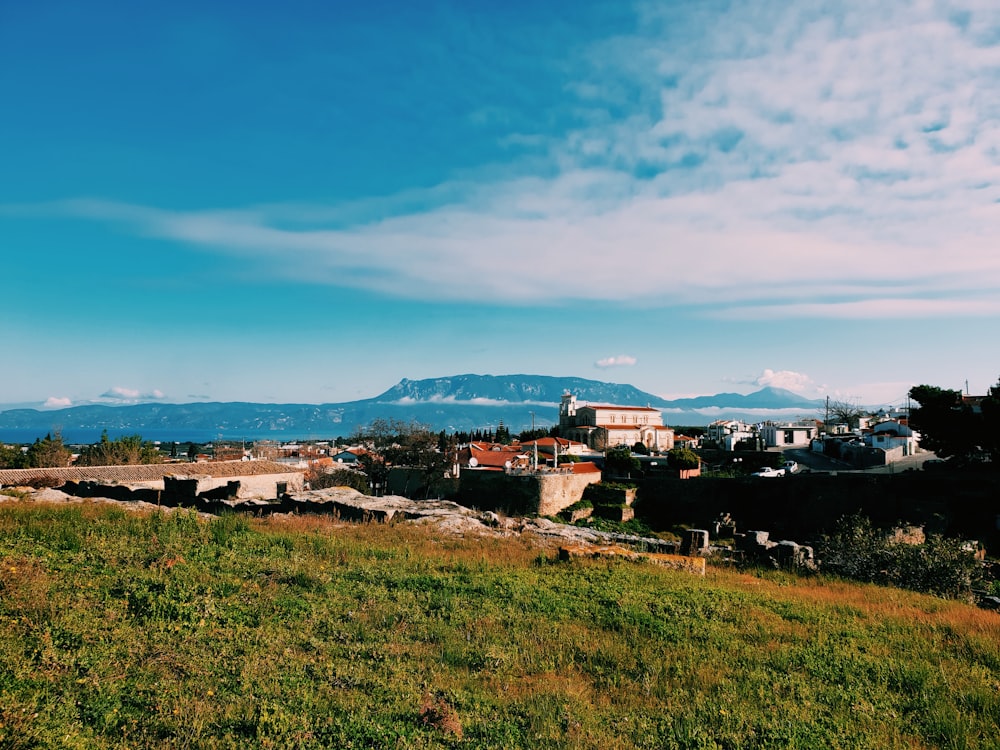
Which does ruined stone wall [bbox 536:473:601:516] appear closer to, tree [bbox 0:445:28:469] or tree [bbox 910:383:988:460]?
tree [bbox 910:383:988:460]

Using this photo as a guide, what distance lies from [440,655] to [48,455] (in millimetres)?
63030

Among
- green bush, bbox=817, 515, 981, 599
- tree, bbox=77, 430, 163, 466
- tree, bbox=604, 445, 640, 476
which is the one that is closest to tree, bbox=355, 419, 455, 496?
tree, bbox=604, 445, 640, 476

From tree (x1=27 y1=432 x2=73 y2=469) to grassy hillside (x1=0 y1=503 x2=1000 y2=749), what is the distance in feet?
173

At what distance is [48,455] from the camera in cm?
5516

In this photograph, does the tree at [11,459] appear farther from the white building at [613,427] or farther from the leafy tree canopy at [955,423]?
the leafy tree canopy at [955,423]

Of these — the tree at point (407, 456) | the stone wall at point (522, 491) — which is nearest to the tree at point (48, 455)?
the tree at point (407, 456)

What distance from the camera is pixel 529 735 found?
5660 millimetres

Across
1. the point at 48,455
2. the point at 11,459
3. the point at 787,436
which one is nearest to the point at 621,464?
the point at 787,436

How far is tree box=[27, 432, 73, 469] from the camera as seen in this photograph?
2114 inches

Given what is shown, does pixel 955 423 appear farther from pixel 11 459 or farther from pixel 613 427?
pixel 11 459

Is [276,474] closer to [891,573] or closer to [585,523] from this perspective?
[585,523]

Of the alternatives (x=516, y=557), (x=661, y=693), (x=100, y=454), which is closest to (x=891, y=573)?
(x=516, y=557)

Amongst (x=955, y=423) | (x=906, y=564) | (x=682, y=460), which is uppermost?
(x=955, y=423)

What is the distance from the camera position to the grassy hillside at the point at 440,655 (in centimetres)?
561
